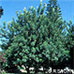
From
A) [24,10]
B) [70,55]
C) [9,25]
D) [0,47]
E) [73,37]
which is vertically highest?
[24,10]

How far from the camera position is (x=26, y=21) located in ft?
66.5

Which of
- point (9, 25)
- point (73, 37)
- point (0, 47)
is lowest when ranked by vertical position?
point (0, 47)

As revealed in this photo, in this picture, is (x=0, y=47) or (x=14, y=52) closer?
(x=14, y=52)

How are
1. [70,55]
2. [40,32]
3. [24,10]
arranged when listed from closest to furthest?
[40,32] → [24,10] → [70,55]

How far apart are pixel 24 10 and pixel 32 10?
1179 mm

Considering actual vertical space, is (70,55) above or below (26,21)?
below

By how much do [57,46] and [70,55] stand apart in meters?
3.50

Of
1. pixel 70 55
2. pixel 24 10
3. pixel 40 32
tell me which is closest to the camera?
pixel 40 32

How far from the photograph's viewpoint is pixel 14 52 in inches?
789

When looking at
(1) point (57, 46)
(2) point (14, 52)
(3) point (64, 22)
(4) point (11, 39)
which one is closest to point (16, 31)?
(4) point (11, 39)

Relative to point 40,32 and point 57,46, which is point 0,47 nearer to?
point 40,32

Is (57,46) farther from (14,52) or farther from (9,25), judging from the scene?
(9,25)

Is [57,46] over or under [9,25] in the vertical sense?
under

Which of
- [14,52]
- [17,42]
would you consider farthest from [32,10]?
[14,52]
